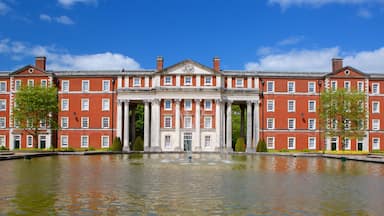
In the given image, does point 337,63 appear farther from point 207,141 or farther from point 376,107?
point 207,141

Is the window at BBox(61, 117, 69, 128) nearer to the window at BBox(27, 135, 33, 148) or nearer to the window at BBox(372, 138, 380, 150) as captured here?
the window at BBox(27, 135, 33, 148)

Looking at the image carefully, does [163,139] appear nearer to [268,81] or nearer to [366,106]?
[268,81]

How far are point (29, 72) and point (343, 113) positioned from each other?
43501 mm

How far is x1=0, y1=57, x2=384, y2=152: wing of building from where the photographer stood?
192 feet

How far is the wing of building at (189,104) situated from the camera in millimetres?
58531

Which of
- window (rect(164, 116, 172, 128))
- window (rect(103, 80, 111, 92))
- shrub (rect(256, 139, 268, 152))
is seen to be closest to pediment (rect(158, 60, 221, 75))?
window (rect(164, 116, 172, 128))

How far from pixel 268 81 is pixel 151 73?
55.4 ft

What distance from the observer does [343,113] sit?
52625mm

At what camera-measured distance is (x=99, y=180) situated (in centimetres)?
1925

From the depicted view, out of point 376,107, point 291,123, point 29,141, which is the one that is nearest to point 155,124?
point 29,141

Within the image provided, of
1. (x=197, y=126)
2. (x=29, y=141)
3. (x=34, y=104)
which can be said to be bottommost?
(x=29, y=141)

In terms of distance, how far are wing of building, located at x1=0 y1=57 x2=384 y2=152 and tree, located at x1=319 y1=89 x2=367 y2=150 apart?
13.8ft

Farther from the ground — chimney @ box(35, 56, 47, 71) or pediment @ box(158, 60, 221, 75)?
chimney @ box(35, 56, 47, 71)

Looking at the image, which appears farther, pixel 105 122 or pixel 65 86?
pixel 65 86
